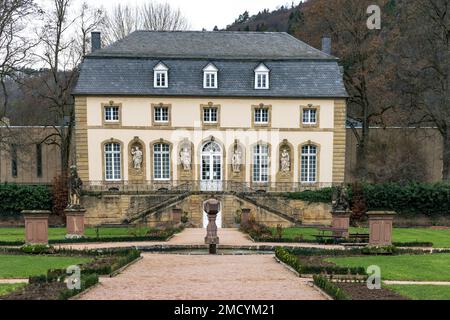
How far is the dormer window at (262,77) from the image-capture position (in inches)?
1519

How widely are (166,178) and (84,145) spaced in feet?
18.4

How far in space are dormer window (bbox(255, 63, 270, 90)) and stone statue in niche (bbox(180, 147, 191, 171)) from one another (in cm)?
621

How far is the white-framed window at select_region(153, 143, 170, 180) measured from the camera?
3834 cm

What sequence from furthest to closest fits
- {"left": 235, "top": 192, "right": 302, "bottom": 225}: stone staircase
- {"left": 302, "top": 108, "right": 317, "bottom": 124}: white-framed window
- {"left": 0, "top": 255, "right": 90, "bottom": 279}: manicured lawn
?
{"left": 302, "top": 108, "right": 317, "bottom": 124}: white-framed window < {"left": 235, "top": 192, "right": 302, "bottom": 225}: stone staircase < {"left": 0, "top": 255, "right": 90, "bottom": 279}: manicured lawn

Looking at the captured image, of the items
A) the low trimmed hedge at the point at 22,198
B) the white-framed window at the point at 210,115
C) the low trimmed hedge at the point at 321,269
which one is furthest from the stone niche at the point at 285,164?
the low trimmed hedge at the point at 321,269

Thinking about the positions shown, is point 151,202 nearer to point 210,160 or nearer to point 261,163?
point 210,160

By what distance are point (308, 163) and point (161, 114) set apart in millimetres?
10100

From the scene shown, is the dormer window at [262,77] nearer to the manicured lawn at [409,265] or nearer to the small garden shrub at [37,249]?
the manicured lawn at [409,265]

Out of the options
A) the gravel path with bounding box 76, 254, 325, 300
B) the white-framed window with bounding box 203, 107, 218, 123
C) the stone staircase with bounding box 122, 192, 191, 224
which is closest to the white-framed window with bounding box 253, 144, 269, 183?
the white-framed window with bounding box 203, 107, 218, 123

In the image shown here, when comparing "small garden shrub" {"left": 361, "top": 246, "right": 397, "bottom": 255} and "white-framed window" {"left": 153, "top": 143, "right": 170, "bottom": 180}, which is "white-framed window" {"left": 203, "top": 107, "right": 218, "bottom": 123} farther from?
"small garden shrub" {"left": 361, "top": 246, "right": 397, "bottom": 255}

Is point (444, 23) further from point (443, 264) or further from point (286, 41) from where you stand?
point (443, 264)

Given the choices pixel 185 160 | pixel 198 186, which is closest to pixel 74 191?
pixel 198 186

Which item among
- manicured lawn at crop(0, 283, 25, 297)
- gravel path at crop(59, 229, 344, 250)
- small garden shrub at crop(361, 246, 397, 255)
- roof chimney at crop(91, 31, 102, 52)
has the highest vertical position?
roof chimney at crop(91, 31, 102, 52)

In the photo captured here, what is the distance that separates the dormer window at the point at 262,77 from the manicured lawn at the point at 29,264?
75.3 ft
